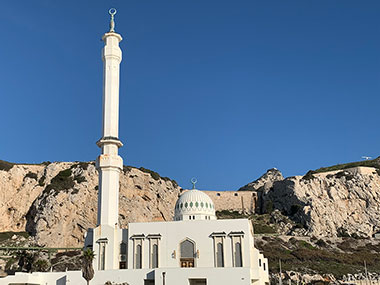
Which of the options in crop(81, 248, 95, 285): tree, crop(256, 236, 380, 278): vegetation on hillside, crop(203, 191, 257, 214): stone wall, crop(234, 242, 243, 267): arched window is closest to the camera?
crop(81, 248, 95, 285): tree

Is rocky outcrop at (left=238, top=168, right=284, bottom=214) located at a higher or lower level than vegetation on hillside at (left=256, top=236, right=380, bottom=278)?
higher

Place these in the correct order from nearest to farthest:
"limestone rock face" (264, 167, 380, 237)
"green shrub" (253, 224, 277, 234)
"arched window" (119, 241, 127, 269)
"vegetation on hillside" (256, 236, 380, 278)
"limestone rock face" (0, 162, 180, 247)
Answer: "arched window" (119, 241, 127, 269)
"vegetation on hillside" (256, 236, 380, 278)
"limestone rock face" (0, 162, 180, 247)
"green shrub" (253, 224, 277, 234)
"limestone rock face" (264, 167, 380, 237)

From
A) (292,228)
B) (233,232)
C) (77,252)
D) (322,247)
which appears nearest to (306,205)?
(292,228)

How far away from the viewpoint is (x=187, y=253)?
130 feet

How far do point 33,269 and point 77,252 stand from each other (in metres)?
16.1

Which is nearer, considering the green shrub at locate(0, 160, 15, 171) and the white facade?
the white facade

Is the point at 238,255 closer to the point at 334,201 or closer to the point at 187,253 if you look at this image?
the point at 187,253

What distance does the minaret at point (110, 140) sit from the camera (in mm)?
41844

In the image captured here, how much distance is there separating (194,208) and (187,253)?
6.20 metres

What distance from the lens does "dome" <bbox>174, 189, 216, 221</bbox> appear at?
4481 cm

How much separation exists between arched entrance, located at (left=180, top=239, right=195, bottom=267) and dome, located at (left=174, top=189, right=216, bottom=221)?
4.99m

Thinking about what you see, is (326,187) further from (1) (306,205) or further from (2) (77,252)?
(2) (77,252)

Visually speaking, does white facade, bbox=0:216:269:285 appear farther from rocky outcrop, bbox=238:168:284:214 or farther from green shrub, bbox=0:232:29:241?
rocky outcrop, bbox=238:168:284:214

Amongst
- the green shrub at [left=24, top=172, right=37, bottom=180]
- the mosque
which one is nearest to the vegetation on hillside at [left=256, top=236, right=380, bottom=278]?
the mosque
